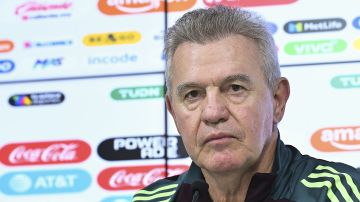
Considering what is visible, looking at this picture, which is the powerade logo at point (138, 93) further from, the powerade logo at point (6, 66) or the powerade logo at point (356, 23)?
the powerade logo at point (356, 23)

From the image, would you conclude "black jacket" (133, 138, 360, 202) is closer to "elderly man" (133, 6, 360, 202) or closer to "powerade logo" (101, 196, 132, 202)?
"elderly man" (133, 6, 360, 202)

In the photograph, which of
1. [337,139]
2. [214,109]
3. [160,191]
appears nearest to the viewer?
[214,109]

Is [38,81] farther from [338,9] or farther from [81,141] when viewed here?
[338,9]

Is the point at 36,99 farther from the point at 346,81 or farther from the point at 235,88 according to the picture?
the point at 235,88

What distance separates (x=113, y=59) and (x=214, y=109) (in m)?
1.19

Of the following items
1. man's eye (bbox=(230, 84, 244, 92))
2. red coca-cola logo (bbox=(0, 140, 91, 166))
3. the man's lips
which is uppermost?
man's eye (bbox=(230, 84, 244, 92))

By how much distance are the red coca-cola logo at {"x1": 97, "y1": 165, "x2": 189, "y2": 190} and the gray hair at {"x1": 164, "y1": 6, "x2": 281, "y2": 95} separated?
3.28ft

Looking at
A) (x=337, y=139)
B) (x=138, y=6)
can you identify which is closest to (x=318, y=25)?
(x=337, y=139)

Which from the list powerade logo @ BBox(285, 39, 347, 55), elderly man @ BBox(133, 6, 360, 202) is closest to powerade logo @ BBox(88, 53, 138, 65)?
powerade logo @ BBox(285, 39, 347, 55)

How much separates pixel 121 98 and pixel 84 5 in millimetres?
359

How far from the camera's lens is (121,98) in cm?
198

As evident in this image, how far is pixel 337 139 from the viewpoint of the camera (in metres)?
1.81

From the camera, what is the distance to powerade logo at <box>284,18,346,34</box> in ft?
6.16

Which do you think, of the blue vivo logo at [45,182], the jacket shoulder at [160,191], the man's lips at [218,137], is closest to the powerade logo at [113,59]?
the blue vivo logo at [45,182]
